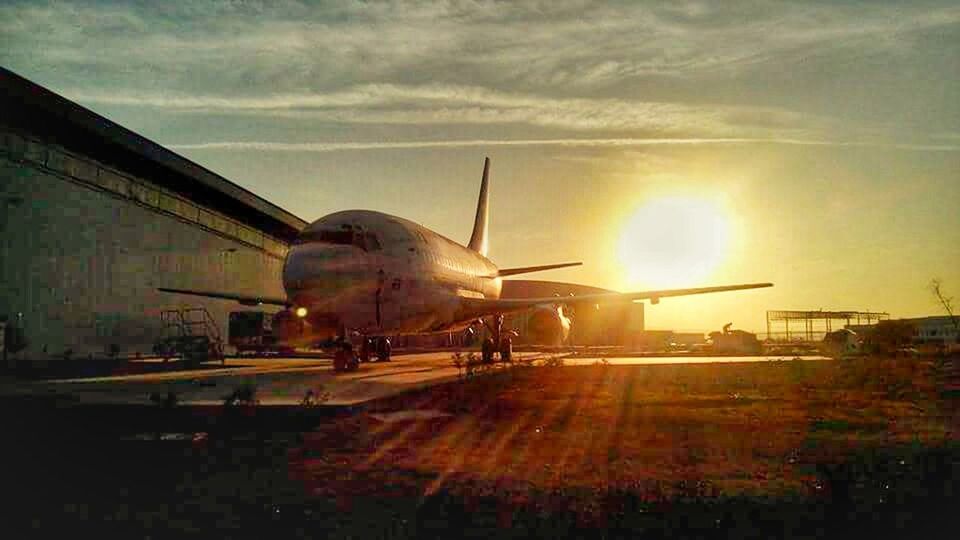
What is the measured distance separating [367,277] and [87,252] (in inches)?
635

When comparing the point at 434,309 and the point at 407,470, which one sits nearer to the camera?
the point at 407,470

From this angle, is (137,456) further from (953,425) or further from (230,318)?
(230,318)

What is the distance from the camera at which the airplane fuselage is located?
61.2 feet

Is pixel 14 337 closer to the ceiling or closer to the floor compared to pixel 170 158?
closer to the floor

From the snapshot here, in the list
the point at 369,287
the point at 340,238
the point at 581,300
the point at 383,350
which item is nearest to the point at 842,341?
the point at 581,300

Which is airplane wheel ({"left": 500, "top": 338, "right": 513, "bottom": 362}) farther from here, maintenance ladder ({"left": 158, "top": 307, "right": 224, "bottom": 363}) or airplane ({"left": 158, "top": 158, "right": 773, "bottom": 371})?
maintenance ladder ({"left": 158, "top": 307, "right": 224, "bottom": 363})

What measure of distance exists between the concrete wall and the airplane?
9.20 m

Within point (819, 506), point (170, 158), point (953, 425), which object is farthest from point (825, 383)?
point (170, 158)

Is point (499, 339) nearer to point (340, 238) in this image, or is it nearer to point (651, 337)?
point (340, 238)

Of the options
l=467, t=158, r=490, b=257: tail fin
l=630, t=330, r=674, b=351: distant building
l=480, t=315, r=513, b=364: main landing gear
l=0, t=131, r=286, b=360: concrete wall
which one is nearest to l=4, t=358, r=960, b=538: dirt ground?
l=480, t=315, r=513, b=364: main landing gear

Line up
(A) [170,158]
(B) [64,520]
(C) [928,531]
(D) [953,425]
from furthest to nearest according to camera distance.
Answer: (A) [170,158]
(D) [953,425]
(B) [64,520]
(C) [928,531]

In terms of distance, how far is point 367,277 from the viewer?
2000 cm

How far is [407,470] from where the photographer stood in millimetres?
7191

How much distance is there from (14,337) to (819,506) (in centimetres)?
2798
